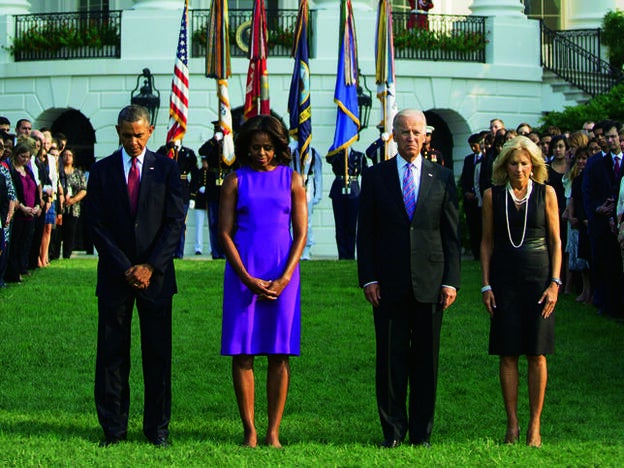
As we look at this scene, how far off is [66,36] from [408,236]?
24407mm

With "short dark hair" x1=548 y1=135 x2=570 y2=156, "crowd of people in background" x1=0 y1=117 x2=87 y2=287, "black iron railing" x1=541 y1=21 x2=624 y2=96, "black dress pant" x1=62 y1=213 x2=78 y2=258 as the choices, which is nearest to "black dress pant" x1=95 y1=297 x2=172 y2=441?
"crowd of people in background" x1=0 y1=117 x2=87 y2=287

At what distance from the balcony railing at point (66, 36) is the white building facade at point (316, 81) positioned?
10.9 inches

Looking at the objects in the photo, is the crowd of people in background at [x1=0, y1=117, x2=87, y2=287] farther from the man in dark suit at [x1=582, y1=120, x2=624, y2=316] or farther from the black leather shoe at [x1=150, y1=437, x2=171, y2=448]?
the black leather shoe at [x1=150, y1=437, x2=171, y2=448]

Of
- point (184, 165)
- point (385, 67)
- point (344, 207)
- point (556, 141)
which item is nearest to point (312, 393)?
point (556, 141)

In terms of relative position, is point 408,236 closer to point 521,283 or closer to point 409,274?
point 409,274

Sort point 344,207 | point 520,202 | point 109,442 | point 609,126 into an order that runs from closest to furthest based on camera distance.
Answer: point 109,442, point 520,202, point 609,126, point 344,207

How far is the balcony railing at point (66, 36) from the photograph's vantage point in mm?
32094

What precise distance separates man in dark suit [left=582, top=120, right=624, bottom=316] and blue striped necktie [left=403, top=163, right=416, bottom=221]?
6.66 meters

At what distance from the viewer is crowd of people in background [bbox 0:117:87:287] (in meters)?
17.5

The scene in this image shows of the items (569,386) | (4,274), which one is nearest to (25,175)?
(4,274)

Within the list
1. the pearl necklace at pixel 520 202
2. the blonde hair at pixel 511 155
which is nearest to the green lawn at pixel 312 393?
the pearl necklace at pixel 520 202

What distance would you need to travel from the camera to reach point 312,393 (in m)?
11.4

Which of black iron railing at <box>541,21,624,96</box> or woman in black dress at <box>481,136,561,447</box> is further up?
black iron railing at <box>541,21,624,96</box>

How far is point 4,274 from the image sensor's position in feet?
62.3
